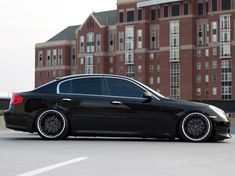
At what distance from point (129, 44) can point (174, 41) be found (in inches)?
440

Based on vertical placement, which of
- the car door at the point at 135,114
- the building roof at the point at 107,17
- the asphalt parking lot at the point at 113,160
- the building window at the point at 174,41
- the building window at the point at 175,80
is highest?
the building roof at the point at 107,17

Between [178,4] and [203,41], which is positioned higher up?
[178,4]

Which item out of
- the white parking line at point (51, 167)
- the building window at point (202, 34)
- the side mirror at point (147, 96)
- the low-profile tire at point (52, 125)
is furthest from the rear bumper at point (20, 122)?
the building window at point (202, 34)

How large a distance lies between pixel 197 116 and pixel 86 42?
369 feet

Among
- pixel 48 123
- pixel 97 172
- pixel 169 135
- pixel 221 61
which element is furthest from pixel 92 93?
pixel 221 61

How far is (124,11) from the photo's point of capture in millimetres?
115500

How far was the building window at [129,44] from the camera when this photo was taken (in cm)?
11400

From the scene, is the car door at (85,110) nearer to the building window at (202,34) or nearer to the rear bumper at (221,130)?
the rear bumper at (221,130)

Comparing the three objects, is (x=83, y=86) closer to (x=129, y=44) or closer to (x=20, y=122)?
(x=20, y=122)

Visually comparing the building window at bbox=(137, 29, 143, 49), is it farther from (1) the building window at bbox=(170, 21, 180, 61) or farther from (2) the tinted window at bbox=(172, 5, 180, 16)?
(2) the tinted window at bbox=(172, 5, 180, 16)

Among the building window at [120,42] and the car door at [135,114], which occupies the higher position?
the building window at [120,42]

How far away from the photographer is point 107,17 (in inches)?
4963

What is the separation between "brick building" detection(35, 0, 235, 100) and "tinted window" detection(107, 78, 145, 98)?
91.3 m

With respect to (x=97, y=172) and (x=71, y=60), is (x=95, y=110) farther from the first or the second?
(x=71, y=60)
